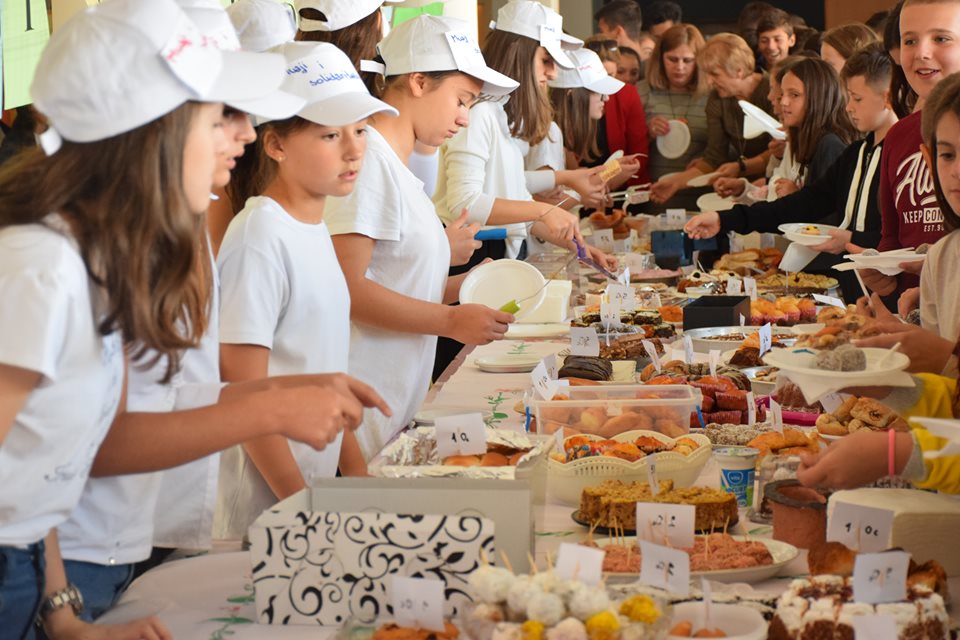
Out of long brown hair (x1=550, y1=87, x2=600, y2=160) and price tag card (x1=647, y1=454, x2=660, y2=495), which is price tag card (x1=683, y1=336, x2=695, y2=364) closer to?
price tag card (x1=647, y1=454, x2=660, y2=495)

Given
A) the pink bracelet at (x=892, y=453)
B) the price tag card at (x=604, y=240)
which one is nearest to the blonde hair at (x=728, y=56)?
the price tag card at (x=604, y=240)

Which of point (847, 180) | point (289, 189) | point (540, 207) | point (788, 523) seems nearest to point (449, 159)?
point (540, 207)

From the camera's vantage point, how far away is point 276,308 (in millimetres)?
2076

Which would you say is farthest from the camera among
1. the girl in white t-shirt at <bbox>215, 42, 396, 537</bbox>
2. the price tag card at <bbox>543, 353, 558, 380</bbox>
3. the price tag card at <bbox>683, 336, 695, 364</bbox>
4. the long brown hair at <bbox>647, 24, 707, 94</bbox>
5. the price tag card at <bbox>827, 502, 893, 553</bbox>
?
the long brown hair at <bbox>647, 24, 707, 94</bbox>

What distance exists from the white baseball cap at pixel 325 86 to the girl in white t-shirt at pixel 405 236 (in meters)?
0.39

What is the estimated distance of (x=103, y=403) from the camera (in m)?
1.34

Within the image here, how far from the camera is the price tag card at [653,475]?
1860 mm

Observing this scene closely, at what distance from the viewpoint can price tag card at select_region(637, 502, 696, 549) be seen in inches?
60.1

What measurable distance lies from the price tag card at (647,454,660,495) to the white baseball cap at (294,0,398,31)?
5.11 feet

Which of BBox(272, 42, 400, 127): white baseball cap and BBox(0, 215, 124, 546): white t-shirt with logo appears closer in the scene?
BBox(0, 215, 124, 546): white t-shirt with logo

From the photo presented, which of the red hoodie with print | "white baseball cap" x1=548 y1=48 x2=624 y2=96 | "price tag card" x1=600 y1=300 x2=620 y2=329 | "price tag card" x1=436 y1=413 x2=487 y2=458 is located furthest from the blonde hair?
"price tag card" x1=436 y1=413 x2=487 y2=458

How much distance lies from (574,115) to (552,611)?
17.2 ft

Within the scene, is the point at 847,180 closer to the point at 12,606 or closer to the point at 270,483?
the point at 270,483

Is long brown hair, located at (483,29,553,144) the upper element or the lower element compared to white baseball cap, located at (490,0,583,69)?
lower
